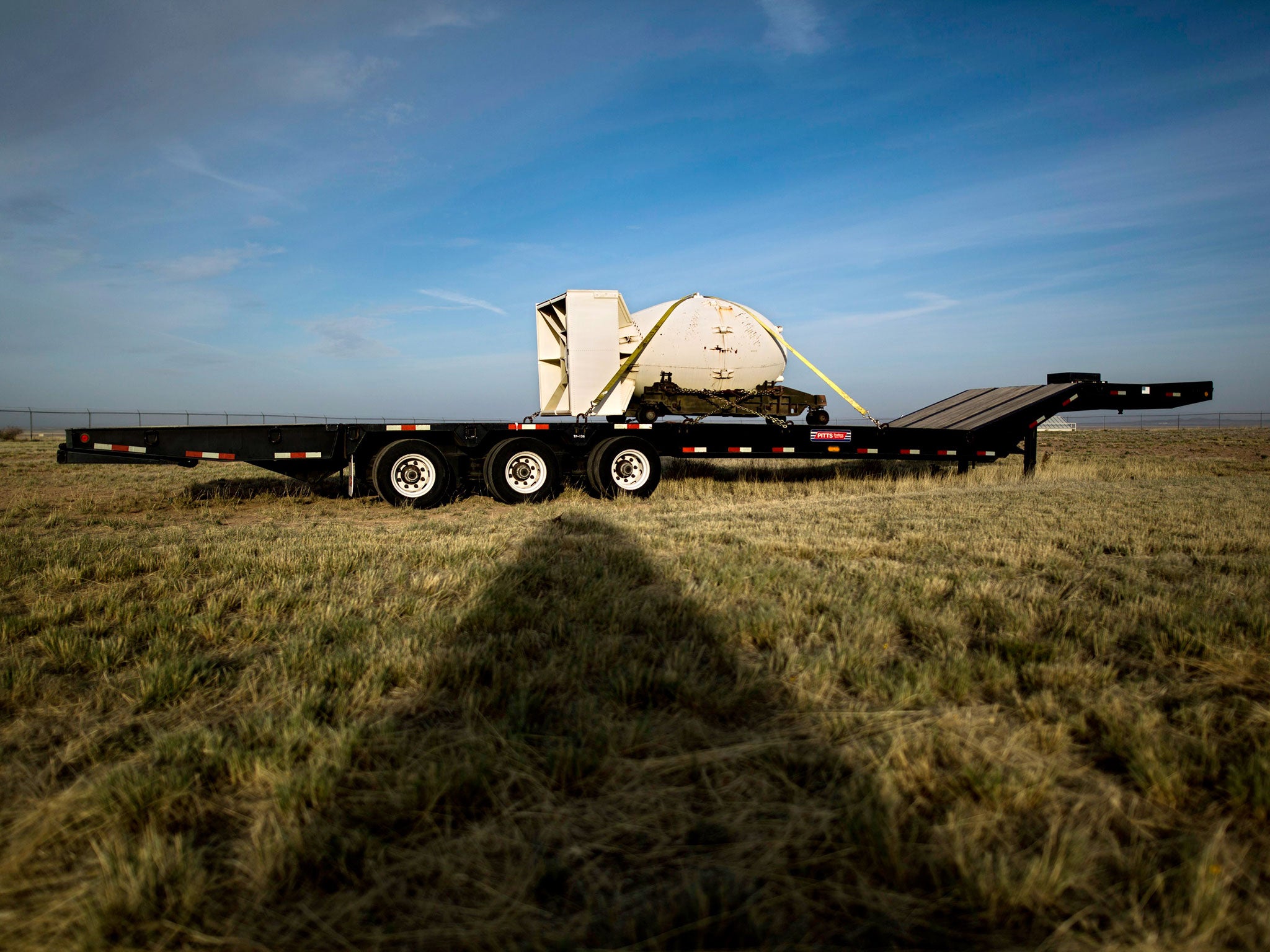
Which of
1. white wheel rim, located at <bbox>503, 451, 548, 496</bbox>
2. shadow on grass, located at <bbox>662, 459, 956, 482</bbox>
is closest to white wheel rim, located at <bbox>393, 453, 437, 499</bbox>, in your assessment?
white wheel rim, located at <bbox>503, 451, 548, 496</bbox>

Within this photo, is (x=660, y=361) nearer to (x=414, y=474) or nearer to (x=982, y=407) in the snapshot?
(x=414, y=474)

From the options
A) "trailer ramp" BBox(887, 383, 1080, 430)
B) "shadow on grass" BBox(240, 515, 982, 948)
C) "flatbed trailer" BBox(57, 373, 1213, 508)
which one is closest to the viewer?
"shadow on grass" BBox(240, 515, 982, 948)

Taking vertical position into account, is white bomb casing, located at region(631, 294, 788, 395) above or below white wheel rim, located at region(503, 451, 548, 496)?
above

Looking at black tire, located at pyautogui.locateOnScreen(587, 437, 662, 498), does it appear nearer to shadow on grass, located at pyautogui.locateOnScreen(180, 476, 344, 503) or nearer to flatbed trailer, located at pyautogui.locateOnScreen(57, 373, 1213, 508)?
flatbed trailer, located at pyautogui.locateOnScreen(57, 373, 1213, 508)

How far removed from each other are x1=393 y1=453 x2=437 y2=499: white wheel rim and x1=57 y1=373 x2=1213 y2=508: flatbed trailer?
0.04 ft

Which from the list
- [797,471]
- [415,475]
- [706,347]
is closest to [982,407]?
[797,471]

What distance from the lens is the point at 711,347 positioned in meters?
11.3

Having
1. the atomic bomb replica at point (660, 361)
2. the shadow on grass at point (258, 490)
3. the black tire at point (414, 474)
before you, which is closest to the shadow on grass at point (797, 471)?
the atomic bomb replica at point (660, 361)

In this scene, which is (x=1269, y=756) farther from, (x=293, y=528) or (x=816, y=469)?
(x=816, y=469)

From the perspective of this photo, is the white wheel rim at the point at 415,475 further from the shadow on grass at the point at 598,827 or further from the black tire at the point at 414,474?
the shadow on grass at the point at 598,827

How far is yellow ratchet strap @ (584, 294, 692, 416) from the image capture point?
10672mm

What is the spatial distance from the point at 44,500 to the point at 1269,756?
13.7 m

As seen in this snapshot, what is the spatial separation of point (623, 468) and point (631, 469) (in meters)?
0.13

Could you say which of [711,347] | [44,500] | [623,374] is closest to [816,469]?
[711,347]
